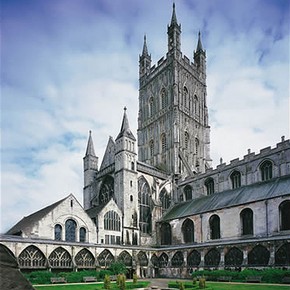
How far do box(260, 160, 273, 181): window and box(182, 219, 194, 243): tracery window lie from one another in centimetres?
1179

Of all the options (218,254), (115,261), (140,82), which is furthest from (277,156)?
(140,82)

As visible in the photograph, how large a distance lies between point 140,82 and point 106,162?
81.8ft

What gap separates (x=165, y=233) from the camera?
55031 mm

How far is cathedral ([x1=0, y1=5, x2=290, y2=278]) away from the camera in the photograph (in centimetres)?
3962

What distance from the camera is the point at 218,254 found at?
135 ft

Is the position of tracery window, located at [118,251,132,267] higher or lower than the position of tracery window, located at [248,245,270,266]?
lower

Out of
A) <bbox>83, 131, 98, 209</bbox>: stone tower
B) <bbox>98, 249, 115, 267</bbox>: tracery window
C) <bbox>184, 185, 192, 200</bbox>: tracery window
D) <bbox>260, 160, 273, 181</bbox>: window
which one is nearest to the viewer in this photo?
<bbox>98, 249, 115, 267</bbox>: tracery window

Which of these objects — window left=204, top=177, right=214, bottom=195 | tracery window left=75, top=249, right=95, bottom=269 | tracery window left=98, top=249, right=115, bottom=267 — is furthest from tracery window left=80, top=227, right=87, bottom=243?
window left=204, top=177, right=214, bottom=195

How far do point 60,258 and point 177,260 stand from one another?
1568 centimetres

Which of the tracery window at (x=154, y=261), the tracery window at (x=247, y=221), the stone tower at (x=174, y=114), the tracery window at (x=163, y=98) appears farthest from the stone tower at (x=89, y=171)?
the tracery window at (x=247, y=221)

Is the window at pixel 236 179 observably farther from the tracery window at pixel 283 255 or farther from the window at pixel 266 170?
the tracery window at pixel 283 255

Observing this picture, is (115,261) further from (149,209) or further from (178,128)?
(178,128)

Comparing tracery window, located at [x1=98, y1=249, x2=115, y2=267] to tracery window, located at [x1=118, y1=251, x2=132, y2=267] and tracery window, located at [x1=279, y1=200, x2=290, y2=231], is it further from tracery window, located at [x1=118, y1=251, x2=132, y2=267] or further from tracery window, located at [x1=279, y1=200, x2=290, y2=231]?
tracery window, located at [x1=279, y1=200, x2=290, y2=231]

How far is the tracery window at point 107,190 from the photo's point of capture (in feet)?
189
